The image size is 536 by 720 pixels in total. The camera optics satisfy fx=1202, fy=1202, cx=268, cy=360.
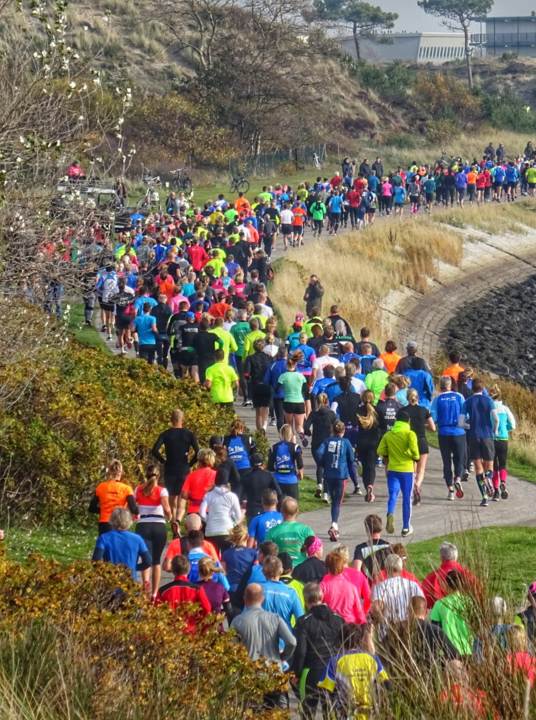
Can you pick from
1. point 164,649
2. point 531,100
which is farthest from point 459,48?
point 164,649

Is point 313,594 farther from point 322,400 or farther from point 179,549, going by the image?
point 322,400

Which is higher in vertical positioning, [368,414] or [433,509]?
[368,414]

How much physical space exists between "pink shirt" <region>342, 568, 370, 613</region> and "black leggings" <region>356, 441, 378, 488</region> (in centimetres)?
644

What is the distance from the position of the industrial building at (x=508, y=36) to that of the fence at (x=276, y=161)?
6795 cm

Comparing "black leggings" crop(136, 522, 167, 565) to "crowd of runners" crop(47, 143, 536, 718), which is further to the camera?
"black leggings" crop(136, 522, 167, 565)

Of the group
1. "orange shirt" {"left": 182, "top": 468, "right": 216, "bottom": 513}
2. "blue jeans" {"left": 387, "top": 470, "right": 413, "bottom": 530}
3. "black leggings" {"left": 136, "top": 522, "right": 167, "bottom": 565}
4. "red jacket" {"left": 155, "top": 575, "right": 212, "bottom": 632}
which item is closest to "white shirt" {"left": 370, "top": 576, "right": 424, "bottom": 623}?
"red jacket" {"left": 155, "top": 575, "right": 212, "bottom": 632}

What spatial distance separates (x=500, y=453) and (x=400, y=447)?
9.78ft

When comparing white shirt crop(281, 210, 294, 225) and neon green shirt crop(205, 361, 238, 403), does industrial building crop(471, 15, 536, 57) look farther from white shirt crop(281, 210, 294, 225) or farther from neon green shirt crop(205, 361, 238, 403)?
neon green shirt crop(205, 361, 238, 403)

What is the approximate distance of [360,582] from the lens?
10.1 m

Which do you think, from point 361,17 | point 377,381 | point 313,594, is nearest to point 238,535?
point 313,594

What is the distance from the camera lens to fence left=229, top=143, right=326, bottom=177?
178 ft

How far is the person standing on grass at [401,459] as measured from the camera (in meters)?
15.2

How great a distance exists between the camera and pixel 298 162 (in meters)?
58.0

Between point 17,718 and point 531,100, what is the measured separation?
298 ft
